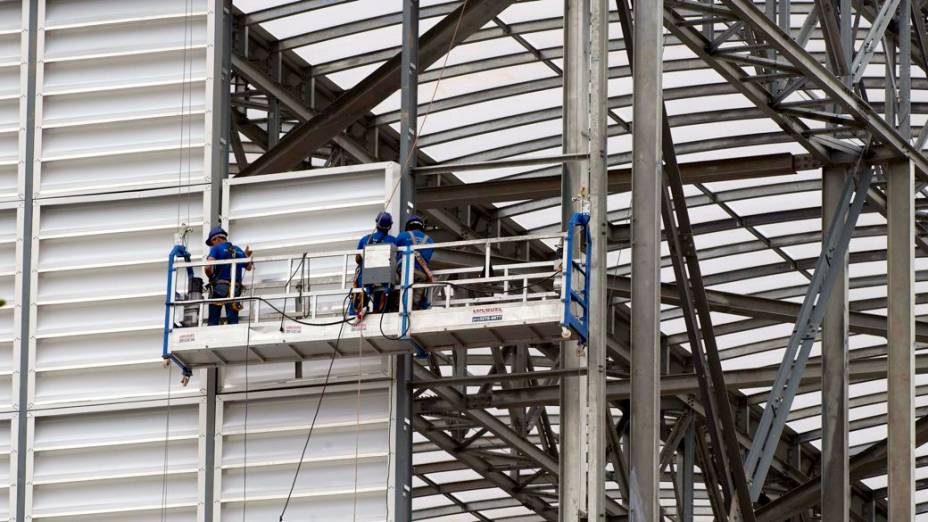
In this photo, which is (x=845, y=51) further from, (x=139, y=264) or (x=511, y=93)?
(x=139, y=264)

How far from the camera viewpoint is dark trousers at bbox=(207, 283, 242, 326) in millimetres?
32156

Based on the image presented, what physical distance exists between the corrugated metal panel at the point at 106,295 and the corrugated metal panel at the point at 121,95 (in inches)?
20.6

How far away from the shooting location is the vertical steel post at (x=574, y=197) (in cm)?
3106

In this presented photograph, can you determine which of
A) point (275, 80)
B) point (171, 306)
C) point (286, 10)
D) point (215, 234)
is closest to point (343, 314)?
point (215, 234)

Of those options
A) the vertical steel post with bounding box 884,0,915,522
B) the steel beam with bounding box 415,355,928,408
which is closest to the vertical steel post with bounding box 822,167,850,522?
the vertical steel post with bounding box 884,0,915,522

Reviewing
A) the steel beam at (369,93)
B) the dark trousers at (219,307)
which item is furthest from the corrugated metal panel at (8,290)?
the steel beam at (369,93)

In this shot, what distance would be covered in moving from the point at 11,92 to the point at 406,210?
783 centimetres

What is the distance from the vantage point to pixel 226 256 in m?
32.1

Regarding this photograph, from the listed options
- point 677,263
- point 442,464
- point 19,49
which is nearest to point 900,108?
point 677,263

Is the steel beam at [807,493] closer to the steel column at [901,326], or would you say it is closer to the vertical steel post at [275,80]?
the steel column at [901,326]

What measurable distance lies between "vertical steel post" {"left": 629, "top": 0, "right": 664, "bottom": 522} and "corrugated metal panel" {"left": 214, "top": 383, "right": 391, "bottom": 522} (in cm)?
394

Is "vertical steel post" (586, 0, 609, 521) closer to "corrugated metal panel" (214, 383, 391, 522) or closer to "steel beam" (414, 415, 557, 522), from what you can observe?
"corrugated metal panel" (214, 383, 391, 522)

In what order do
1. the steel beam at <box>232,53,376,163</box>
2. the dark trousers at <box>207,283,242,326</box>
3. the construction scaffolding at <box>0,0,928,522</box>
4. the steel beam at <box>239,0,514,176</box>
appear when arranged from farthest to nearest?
the steel beam at <box>232,53,376,163</box>, the steel beam at <box>239,0,514,176</box>, the dark trousers at <box>207,283,242,326</box>, the construction scaffolding at <box>0,0,928,522</box>

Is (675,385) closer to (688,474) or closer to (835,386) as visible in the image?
(688,474)
